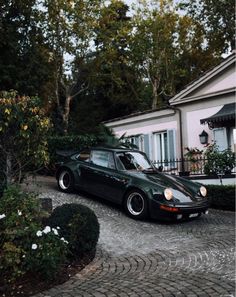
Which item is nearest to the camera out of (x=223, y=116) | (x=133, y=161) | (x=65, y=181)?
(x=133, y=161)

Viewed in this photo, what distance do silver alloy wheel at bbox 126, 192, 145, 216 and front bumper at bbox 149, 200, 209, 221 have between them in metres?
0.39

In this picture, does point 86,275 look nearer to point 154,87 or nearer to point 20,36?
point 20,36

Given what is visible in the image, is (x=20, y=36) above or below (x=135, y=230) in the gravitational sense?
above

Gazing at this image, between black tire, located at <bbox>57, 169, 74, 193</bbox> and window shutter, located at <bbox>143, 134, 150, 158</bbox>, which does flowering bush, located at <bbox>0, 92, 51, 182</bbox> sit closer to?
black tire, located at <bbox>57, 169, 74, 193</bbox>

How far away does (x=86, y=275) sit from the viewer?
6.20m

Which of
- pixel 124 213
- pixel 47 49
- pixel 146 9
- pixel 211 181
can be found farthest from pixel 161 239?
pixel 146 9

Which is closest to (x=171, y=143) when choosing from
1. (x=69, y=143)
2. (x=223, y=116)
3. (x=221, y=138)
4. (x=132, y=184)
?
(x=221, y=138)

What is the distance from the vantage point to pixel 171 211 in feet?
30.8

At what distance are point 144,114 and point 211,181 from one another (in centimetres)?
832

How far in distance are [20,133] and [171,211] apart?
379 centimetres

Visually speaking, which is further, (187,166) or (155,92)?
(155,92)

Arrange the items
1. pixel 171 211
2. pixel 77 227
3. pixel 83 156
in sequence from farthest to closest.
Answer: pixel 83 156
pixel 171 211
pixel 77 227

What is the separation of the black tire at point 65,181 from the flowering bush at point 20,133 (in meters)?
2.64

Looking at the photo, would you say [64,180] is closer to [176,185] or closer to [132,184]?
[132,184]
